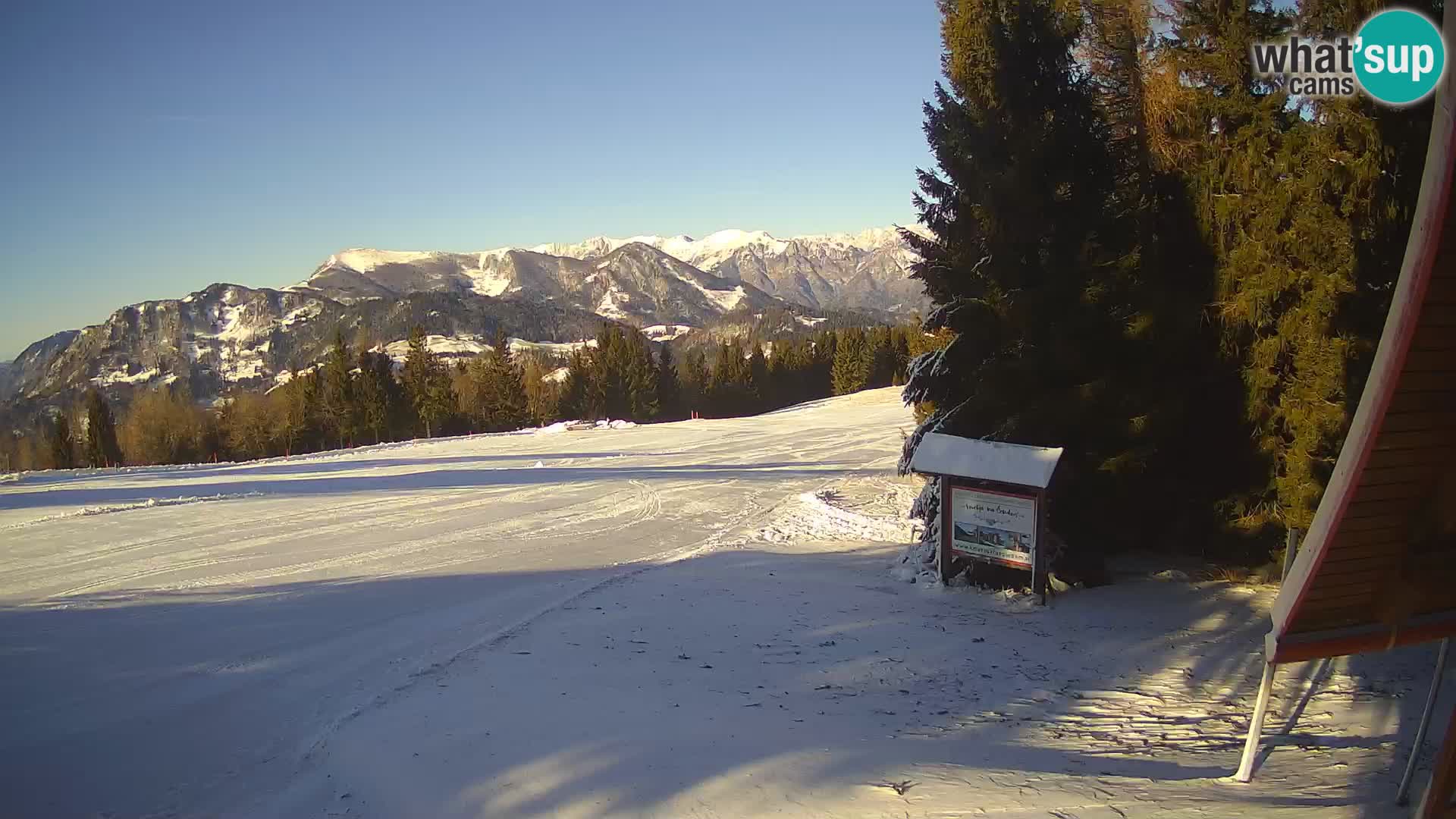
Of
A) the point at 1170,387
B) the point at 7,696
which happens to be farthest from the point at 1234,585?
the point at 7,696

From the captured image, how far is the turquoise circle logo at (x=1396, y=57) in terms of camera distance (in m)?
9.71

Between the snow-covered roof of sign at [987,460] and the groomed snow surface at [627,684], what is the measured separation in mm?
2048

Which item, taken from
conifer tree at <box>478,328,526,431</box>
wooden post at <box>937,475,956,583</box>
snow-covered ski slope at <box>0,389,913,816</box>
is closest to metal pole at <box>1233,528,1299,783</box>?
wooden post at <box>937,475,956,583</box>

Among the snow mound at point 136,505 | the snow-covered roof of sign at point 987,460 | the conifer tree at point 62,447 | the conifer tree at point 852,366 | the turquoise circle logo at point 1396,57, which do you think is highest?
→ the turquoise circle logo at point 1396,57

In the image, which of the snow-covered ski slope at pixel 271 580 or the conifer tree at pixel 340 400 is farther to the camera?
the conifer tree at pixel 340 400

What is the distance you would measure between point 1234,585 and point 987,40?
963 cm

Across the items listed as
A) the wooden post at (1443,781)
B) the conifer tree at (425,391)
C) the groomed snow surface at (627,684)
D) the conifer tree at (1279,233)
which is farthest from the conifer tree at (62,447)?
the wooden post at (1443,781)

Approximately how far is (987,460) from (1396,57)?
23.7ft

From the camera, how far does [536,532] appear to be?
18.1 metres

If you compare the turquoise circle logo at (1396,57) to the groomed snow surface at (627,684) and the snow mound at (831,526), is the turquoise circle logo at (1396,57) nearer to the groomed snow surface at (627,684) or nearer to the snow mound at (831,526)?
the groomed snow surface at (627,684)

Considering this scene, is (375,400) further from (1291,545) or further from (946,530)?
(1291,545)

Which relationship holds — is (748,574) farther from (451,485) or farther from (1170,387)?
(451,485)

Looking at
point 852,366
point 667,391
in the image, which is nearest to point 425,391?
point 667,391

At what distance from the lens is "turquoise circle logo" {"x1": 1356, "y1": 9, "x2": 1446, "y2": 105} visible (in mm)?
9711
